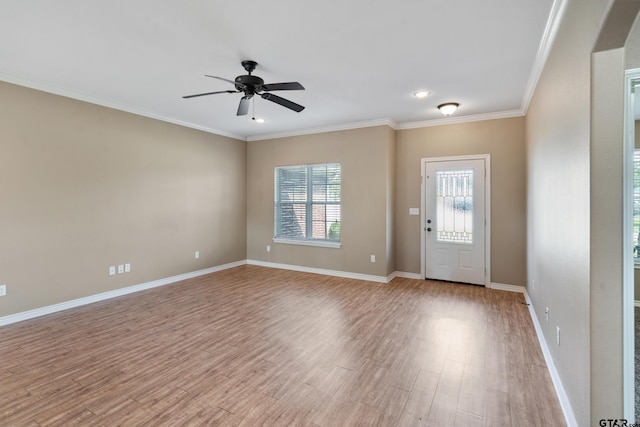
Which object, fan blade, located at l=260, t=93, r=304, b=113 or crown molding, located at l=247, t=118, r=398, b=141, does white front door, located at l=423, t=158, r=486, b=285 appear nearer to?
crown molding, located at l=247, t=118, r=398, b=141

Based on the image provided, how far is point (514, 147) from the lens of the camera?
4629mm

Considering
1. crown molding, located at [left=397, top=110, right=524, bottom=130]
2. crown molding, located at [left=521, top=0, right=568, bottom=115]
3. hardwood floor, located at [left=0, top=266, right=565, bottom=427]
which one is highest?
crown molding, located at [left=397, top=110, right=524, bottom=130]

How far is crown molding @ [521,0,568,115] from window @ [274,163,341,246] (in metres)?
3.12

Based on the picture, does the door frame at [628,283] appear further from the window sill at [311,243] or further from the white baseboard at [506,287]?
the window sill at [311,243]

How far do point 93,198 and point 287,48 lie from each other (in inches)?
135

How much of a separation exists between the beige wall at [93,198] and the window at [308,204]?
131cm

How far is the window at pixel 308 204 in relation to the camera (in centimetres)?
578

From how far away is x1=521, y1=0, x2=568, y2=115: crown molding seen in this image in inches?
83.0

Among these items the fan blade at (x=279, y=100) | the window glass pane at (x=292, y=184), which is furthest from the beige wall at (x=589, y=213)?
the window glass pane at (x=292, y=184)

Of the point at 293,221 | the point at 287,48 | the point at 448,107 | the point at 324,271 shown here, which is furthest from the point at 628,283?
the point at 293,221

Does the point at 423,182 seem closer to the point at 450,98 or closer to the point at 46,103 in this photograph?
the point at 450,98

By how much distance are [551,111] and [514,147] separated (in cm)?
241

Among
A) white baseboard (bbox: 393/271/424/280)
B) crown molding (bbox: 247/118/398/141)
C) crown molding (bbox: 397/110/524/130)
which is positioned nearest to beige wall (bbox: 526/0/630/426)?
crown molding (bbox: 397/110/524/130)

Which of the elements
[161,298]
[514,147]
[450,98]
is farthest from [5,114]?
[514,147]
